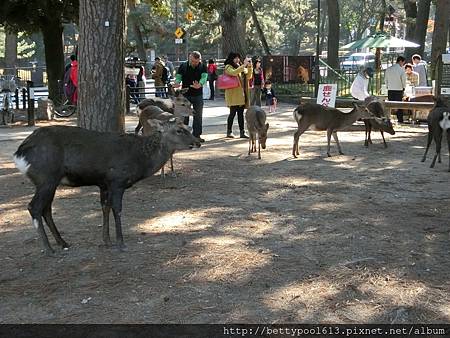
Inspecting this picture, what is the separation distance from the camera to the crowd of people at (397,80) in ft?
50.8

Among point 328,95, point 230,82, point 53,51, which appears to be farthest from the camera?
point 53,51

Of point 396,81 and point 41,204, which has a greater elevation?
point 396,81

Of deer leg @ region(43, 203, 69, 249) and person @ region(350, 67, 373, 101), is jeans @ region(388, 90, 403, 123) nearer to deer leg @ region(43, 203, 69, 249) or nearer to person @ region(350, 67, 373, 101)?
person @ region(350, 67, 373, 101)

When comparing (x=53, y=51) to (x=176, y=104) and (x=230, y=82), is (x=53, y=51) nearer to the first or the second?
(x=230, y=82)

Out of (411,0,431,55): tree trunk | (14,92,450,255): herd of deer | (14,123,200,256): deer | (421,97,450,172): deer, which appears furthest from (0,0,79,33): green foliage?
(411,0,431,55): tree trunk

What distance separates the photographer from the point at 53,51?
2103cm

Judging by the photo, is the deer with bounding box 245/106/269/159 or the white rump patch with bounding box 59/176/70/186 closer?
the white rump patch with bounding box 59/176/70/186

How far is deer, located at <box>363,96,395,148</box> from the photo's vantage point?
41.2 ft

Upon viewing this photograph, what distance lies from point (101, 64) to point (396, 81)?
33.2 feet

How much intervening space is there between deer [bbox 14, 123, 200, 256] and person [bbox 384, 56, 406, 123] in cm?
1179

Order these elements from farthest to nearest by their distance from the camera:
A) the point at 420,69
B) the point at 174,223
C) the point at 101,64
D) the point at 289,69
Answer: the point at 289,69
the point at 420,69
the point at 101,64
the point at 174,223

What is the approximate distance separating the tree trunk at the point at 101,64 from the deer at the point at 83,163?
3117 mm

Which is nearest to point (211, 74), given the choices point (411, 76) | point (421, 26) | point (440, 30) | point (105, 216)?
point (440, 30)

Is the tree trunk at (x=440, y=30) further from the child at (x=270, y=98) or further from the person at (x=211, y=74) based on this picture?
the person at (x=211, y=74)
